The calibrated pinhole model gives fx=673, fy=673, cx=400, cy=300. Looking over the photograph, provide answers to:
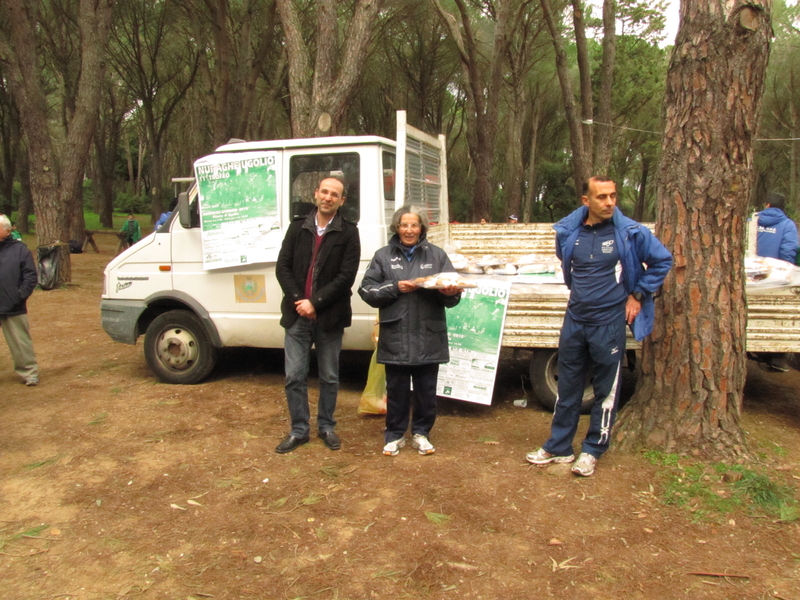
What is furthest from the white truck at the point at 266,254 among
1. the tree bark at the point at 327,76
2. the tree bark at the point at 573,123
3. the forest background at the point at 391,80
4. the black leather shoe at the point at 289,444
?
the tree bark at the point at 573,123

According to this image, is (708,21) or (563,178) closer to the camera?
(708,21)

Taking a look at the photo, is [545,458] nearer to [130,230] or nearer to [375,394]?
[375,394]

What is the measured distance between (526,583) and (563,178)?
35.8m

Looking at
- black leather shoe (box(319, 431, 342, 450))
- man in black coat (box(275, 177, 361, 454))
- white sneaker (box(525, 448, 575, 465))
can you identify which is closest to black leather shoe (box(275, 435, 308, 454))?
man in black coat (box(275, 177, 361, 454))

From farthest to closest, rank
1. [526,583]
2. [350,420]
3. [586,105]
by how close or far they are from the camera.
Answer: [586,105] → [350,420] → [526,583]

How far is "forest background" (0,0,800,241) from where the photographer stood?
42.2 ft

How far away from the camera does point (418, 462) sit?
443 cm

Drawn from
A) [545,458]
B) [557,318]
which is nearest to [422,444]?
[545,458]

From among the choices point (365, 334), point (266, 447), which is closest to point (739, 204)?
point (365, 334)

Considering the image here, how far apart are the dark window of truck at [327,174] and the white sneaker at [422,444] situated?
193 cm

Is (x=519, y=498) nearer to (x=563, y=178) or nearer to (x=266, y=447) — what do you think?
(x=266, y=447)

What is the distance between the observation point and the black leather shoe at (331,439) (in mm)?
4652

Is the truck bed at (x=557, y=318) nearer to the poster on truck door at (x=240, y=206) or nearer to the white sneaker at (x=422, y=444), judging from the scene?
the white sneaker at (x=422, y=444)

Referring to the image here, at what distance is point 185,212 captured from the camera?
593cm
